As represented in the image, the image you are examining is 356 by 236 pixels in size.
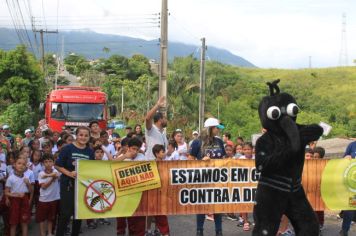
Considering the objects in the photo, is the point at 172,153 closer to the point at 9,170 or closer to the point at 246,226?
the point at 246,226

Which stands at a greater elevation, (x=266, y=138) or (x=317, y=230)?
(x=266, y=138)

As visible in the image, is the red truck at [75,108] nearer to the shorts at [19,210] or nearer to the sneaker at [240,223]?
the sneaker at [240,223]

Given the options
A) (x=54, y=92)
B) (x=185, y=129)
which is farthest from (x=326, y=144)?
(x=54, y=92)

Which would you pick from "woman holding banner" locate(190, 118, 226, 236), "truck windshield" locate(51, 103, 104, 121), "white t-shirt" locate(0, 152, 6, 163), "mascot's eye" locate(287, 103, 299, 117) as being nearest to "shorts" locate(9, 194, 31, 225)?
"white t-shirt" locate(0, 152, 6, 163)

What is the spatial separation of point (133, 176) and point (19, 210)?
1776 millimetres

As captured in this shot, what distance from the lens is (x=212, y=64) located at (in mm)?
78000

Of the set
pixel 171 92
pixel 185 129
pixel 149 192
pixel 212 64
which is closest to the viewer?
pixel 149 192

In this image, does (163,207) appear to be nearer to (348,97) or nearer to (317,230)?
(317,230)

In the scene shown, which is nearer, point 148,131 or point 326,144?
point 148,131

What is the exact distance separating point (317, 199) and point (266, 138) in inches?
109

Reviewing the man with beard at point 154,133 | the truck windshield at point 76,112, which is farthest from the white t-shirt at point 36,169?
the truck windshield at point 76,112

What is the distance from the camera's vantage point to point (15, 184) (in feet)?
26.6

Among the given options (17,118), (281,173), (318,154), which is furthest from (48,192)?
(17,118)

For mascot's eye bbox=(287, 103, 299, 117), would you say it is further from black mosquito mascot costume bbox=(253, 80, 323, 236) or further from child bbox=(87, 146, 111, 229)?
child bbox=(87, 146, 111, 229)
